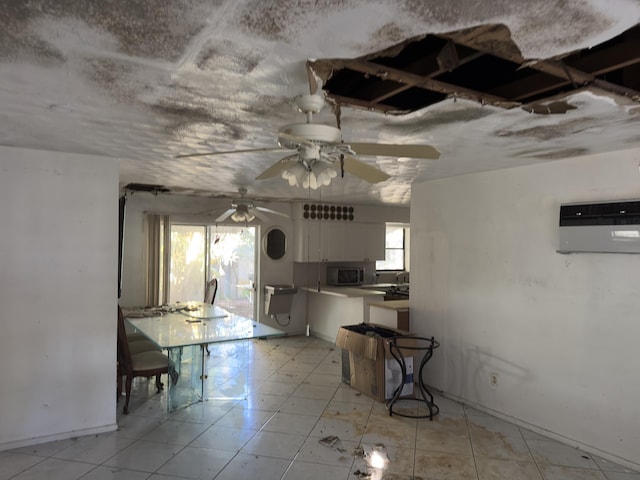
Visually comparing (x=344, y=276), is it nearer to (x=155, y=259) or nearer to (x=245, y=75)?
(x=155, y=259)

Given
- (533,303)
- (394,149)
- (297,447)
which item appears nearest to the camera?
(394,149)

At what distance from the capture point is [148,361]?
393 centimetres

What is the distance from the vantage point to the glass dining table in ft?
12.0

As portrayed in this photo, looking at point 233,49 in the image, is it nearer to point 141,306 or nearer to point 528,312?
point 528,312

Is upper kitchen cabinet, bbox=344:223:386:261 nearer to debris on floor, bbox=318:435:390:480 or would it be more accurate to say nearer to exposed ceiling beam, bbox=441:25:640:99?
debris on floor, bbox=318:435:390:480

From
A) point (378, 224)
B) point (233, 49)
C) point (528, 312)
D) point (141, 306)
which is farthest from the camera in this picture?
point (378, 224)

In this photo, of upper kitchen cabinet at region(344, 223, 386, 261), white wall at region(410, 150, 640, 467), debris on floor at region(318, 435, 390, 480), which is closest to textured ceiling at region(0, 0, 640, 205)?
white wall at region(410, 150, 640, 467)

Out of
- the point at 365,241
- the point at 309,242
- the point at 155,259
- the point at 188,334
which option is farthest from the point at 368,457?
the point at 365,241

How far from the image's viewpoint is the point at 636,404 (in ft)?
9.61

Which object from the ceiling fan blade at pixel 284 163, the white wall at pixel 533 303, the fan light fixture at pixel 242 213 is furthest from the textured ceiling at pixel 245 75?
the fan light fixture at pixel 242 213

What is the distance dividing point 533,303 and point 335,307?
3.49 meters

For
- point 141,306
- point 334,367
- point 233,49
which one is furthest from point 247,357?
point 233,49

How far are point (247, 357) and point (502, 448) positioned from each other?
11.2 ft

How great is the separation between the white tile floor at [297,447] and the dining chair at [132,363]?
0.99 feet
